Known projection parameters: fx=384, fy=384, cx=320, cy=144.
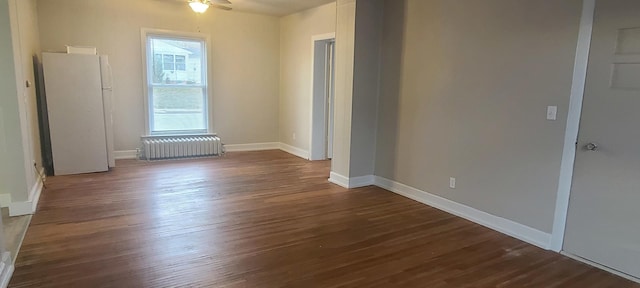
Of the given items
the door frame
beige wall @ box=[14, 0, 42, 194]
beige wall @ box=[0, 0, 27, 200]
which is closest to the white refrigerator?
beige wall @ box=[14, 0, 42, 194]

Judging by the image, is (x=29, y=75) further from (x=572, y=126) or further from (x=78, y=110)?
(x=572, y=126)

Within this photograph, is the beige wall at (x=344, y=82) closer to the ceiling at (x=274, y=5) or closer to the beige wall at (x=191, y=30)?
the ceiling at (x=274, y=5)

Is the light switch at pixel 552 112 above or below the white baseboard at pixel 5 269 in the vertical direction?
above

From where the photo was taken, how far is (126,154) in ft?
20.8

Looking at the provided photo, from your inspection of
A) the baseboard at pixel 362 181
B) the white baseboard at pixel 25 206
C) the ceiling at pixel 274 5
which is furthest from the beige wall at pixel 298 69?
the white baseboard at pixel 25 206

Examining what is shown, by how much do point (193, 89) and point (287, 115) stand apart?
1777 millimetres

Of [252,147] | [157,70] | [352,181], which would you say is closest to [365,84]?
[352,181]

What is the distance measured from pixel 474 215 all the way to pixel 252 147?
4619mm

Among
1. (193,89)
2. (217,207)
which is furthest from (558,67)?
(193,89)

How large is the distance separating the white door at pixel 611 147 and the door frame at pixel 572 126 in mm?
37

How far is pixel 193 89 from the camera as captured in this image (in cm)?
674

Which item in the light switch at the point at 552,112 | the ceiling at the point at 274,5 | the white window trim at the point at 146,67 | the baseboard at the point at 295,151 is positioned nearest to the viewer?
the light switch at the point at 552,112

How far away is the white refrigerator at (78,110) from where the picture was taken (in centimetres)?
506

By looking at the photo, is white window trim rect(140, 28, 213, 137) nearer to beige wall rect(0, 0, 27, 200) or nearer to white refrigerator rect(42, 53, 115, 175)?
white refrigerator rect(42, 53, 115, 175)
